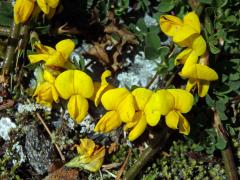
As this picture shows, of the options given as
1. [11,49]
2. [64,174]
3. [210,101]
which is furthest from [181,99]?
[11,49]

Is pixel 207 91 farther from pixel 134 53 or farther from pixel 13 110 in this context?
pixel 13 110

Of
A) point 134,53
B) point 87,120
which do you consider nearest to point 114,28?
point 134,53

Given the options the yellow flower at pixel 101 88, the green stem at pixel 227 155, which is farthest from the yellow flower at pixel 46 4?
the green stem at pixel 227 155

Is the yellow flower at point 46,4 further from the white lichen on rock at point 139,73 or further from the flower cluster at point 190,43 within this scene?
the white lichen on rock at point 139,73

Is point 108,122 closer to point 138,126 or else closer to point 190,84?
point 138,126

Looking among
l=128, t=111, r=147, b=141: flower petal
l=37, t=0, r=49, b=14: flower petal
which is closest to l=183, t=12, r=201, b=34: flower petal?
l=128, t=111, r=147, b=141: flower petal

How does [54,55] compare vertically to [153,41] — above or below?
above
